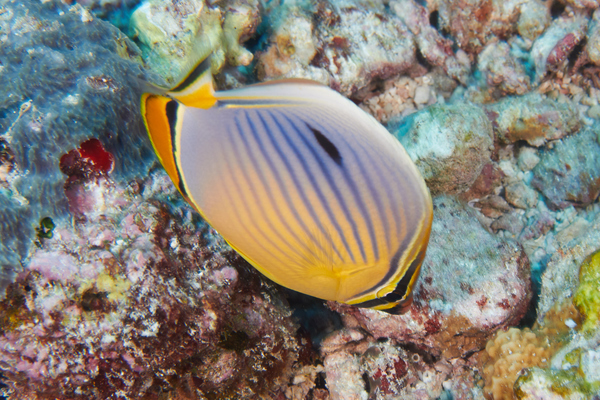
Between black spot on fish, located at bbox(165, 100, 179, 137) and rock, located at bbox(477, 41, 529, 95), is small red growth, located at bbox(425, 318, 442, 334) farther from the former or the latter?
rock, located at bbox(477, 41, 529, 95)

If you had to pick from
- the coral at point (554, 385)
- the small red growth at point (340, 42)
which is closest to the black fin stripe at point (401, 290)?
the coral at point (554, 385)

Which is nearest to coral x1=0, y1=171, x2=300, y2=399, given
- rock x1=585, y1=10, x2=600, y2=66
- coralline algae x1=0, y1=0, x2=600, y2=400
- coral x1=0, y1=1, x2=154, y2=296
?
coralline algae x1=0, y1=0, x2=600, y2=400

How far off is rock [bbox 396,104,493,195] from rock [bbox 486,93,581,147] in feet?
1.83

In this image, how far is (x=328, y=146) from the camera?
1.27 metres

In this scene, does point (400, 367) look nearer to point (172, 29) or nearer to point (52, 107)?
point (52, 107)

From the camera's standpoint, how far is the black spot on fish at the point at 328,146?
4.16 feet

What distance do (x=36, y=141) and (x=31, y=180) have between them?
21 cm

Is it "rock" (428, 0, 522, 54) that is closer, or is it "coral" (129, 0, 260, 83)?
"coral" (129, 0, 260, 83)

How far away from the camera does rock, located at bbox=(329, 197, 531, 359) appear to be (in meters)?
2.47

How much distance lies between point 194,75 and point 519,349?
269cm

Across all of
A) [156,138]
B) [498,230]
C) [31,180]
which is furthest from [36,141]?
[498,230]

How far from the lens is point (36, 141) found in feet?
6.03

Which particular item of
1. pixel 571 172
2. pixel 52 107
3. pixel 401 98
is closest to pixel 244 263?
pixel 52 107

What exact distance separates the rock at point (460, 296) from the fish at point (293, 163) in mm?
1346
